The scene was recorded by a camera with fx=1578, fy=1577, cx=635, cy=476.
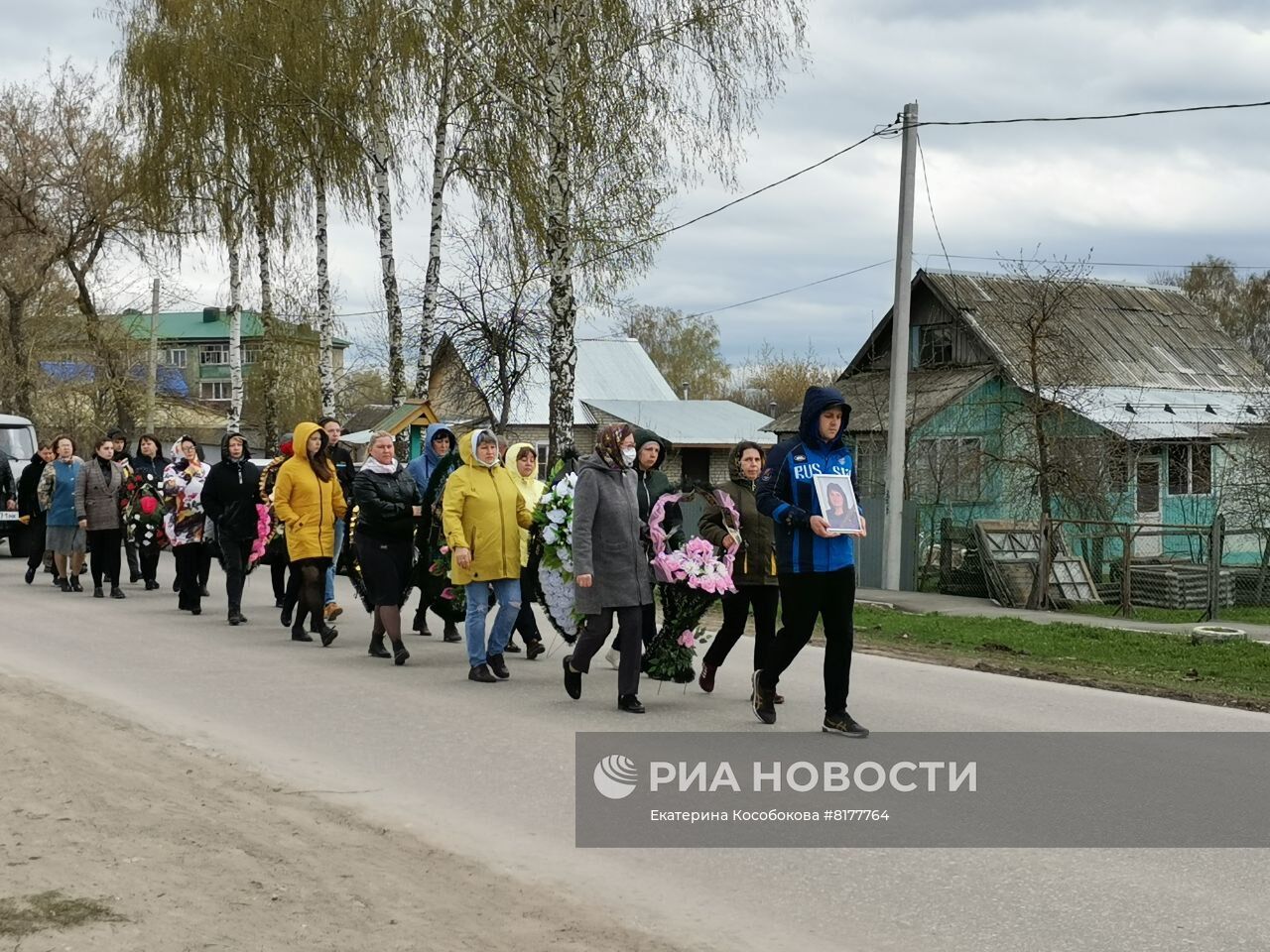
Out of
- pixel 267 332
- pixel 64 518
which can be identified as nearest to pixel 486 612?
pixel 64 518

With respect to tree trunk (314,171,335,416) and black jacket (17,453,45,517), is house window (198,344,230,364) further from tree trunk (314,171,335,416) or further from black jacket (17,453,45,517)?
black jacket (17,453,45,517)

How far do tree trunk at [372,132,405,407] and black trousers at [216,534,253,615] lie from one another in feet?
47.0

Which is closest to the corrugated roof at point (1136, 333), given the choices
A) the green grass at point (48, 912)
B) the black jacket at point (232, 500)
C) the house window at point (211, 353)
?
the black jacket at point (232, 500)

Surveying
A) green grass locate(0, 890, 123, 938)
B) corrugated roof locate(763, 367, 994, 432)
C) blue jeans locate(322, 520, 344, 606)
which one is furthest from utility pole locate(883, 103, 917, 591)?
green grass locate(0, 890, 123, 938)

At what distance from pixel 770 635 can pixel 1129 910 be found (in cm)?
476

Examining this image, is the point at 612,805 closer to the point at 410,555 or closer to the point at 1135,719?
the point at 1135,719

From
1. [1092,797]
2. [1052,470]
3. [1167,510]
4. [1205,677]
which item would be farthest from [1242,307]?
[1092,797]

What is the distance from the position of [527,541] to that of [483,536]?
973mm

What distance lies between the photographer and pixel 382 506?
12586mm

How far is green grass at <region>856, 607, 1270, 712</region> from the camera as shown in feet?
40.3

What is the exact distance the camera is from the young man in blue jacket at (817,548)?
8.76 m

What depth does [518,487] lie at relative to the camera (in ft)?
38.9

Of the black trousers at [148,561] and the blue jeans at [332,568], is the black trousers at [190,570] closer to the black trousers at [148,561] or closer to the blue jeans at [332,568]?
the blue jeans at [332,568]

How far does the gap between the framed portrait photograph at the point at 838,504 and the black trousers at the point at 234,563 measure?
337 inches
